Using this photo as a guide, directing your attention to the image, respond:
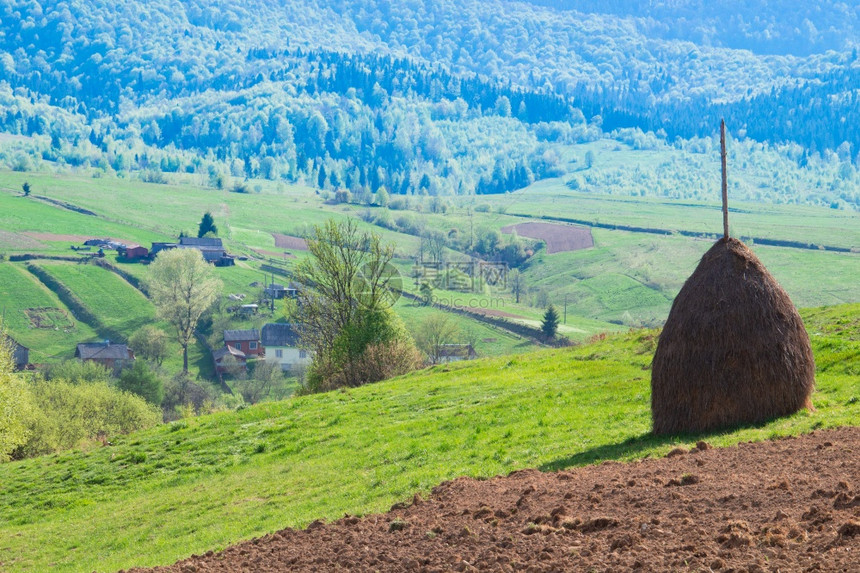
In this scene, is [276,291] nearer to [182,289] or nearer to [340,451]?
[182,289]

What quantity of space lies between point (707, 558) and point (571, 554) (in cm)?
195

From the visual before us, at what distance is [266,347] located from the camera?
5950 inches

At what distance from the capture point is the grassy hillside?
2167cm

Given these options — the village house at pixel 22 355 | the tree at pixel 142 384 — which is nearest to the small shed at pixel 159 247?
the village house at pixel 22 355

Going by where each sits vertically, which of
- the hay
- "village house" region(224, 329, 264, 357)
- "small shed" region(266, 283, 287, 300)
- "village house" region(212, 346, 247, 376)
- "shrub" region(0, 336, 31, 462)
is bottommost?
"village house" region(212, 346, 247, 376)

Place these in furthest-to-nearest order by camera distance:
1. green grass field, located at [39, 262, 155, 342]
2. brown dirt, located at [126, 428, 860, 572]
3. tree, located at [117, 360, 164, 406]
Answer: green grass field, located at [39, 262, 155, 342] < tree, located at [117, 360, 164, 406] < brown dirt, located at [126, 428, 860, 572]

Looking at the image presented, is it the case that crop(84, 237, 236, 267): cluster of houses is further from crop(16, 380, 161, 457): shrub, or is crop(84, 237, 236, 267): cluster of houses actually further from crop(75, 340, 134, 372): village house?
crop(16, 380, 161, 457): shrub

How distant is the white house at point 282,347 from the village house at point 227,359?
664 cm

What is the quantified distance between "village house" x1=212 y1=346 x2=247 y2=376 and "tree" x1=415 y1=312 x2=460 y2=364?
32.4 meters

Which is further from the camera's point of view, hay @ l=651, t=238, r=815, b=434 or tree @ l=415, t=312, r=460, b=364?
tree @ l=415, t=312, r=460, b=364

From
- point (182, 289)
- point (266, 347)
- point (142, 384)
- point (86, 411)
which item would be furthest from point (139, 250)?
point (86, 411)

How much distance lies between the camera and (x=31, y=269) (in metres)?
166

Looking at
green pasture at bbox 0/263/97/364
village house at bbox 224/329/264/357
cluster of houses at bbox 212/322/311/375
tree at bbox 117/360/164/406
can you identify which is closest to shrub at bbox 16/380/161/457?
tree at bbox 117/360/164/406

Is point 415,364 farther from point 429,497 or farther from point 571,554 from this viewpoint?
point 571,554
